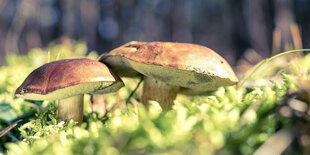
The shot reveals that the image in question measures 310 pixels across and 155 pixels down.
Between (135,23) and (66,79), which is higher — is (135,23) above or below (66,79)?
above

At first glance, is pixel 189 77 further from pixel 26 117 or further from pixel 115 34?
pixel 115 34

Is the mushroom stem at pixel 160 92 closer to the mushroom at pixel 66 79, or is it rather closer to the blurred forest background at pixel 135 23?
the mushroom at pixel 66 79

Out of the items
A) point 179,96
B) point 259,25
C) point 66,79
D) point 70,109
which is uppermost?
point 259,25

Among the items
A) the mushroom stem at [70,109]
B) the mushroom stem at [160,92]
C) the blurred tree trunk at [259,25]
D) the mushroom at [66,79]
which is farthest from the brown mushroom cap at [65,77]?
the blurred tree trunk at [259,25]

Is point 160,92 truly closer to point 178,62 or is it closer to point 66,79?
point 178,62

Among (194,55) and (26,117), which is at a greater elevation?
(194,55)

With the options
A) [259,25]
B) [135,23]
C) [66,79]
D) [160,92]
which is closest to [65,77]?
[66,79]

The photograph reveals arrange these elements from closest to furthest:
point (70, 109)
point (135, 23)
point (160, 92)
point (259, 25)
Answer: point (70, 109)
point (160, 92)
point (259, 25)
point (135, 23)

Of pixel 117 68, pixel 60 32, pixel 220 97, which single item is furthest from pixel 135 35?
pixel 220 97
